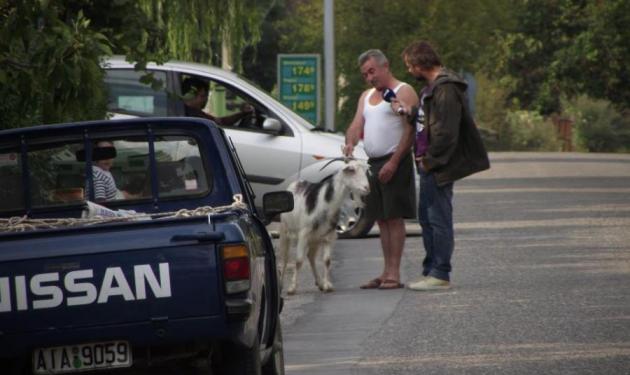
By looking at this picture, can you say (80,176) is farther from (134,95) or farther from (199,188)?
(134,95)

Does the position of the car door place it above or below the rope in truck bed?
below

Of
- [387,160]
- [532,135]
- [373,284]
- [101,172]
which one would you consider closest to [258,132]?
[387,160]

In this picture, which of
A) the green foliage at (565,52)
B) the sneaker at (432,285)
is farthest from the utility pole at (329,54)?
the green foliage at (565,52)

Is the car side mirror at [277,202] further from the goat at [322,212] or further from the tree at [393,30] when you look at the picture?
the tree at [393,30]

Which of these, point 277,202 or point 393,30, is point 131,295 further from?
point 393,30

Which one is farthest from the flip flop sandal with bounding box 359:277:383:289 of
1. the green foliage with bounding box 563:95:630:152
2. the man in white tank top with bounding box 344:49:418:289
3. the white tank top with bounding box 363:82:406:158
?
the green foliage with bounding box 563:95:630:152

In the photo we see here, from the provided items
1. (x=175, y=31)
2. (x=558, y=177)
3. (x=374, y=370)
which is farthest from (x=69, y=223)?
(x=558, y=177)

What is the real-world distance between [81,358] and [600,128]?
50.6 meters

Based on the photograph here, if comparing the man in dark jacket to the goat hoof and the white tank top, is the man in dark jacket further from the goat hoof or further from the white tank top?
the goat hoof

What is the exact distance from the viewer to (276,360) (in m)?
10.1

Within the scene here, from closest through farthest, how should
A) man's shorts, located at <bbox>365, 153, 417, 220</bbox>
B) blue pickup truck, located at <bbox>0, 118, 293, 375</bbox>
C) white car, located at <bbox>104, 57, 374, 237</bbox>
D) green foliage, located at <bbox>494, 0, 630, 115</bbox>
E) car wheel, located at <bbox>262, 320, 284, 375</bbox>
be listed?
blue pickup truck, located at <bbox>0, 118, 293, 375</bbox> < car wheel, located at <bbox>262, 320, 284, 375</bbox> < man's shorts, located at <bbox>365, 153, 417, 220</bbox> < white car, located at <bbox>104, 57, 374, 237</bbox> < green foliage, located at <bbox>494, 0, 630, 115</bbox>

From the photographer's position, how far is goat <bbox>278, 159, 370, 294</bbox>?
15570 mm

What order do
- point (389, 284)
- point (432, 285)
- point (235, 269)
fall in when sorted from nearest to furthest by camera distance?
point (235, 269) → point (432, 285) → point (389, 284)

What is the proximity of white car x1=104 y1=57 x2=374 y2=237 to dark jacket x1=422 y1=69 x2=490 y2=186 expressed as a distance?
4.57 m
